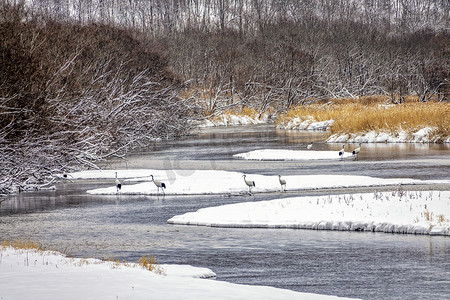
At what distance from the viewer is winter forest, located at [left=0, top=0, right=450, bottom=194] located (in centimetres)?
2486

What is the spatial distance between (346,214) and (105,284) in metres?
11.4

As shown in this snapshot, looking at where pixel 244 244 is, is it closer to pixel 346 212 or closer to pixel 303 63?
pixel 346 212

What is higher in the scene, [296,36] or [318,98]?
[296,36]

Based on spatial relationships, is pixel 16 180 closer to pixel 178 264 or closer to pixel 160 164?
pixel 178 264

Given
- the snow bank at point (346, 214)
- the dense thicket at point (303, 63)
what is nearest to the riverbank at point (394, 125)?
the dense thicket at point (303, 63)

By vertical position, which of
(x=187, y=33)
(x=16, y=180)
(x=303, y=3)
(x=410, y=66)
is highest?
(x=303, y=3)

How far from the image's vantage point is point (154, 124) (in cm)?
5962

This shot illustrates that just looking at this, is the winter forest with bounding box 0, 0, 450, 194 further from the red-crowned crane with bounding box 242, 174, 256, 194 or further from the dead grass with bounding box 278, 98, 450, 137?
the dead grass with bounding box 278, 98, 450, 137

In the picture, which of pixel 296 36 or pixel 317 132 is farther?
pixel 296 36

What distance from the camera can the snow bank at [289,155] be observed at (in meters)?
44.6

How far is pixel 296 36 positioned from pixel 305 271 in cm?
9291

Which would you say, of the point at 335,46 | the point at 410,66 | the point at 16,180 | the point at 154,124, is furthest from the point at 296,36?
the point at 16,180

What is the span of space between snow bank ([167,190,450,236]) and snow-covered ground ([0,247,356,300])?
25.0ft

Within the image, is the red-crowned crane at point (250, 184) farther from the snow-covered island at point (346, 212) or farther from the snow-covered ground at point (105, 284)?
the snow-covered ground at point (105, 284)
